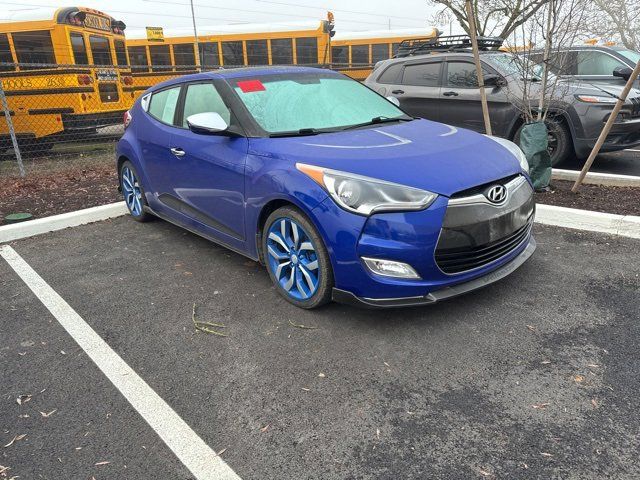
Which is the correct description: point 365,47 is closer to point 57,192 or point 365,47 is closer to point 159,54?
point 159,54

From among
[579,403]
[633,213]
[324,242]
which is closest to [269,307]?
[324,242]

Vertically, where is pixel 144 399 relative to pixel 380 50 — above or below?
below

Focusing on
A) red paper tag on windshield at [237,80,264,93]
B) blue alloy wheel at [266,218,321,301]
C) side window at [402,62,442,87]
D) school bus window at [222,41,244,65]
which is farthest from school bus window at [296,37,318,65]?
blue alloy wheel at [266,218,321,301]

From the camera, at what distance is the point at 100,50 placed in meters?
12.8

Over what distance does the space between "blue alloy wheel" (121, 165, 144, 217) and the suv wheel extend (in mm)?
Answer: 4936

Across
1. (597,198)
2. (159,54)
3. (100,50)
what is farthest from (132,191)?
(159,54)

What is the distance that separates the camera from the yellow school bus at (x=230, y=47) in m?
15.9

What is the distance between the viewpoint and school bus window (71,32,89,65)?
1152 centimetres

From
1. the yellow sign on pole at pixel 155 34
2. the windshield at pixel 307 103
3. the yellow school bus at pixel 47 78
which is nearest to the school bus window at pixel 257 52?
the yellow sign on pole at pixel 155 34

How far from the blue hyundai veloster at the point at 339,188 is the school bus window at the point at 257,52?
1243 cm

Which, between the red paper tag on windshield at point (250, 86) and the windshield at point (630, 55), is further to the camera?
the windshield at point (630, 55)

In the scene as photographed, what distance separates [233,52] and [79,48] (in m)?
5.71

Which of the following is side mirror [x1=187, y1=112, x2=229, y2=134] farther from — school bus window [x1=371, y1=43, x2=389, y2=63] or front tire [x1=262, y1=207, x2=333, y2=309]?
school bus window [x1=371, y1=43, x2=389, y2=63]

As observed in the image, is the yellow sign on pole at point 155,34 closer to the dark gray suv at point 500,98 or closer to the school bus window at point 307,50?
the school bus window at point 307,50
